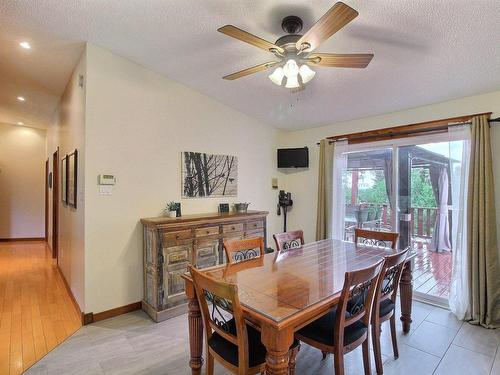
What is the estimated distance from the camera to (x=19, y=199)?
6676 mm

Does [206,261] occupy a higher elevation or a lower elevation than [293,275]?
lower

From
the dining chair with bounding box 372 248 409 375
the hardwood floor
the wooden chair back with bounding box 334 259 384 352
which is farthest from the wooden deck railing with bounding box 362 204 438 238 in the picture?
the hardwood floor

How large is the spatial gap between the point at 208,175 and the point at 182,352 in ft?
6.93

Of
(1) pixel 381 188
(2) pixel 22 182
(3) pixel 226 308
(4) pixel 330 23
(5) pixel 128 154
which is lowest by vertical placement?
(3) pixel 226 308

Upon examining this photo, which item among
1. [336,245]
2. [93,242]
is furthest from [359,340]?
[93,242]

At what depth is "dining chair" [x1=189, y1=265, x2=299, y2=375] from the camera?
1378 mm

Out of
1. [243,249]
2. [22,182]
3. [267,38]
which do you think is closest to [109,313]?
[243,249]

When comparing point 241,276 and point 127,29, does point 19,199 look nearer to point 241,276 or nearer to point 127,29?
point 127,29

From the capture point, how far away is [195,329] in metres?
1.86

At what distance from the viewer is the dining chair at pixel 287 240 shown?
2703 millimetres

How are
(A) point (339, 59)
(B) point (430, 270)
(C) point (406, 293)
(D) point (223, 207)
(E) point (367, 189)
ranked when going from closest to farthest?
1. (A) point (339, 59)
2. (C) point (406, 293)
3. (B) point (430, 270)
4. (D) point (223, 207)
5. (E) point (367, 189)

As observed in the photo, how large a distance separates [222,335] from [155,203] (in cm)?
203

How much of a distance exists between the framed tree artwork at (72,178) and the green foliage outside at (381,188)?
3.51 metres

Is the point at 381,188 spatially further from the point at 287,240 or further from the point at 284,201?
the point at 287,240
